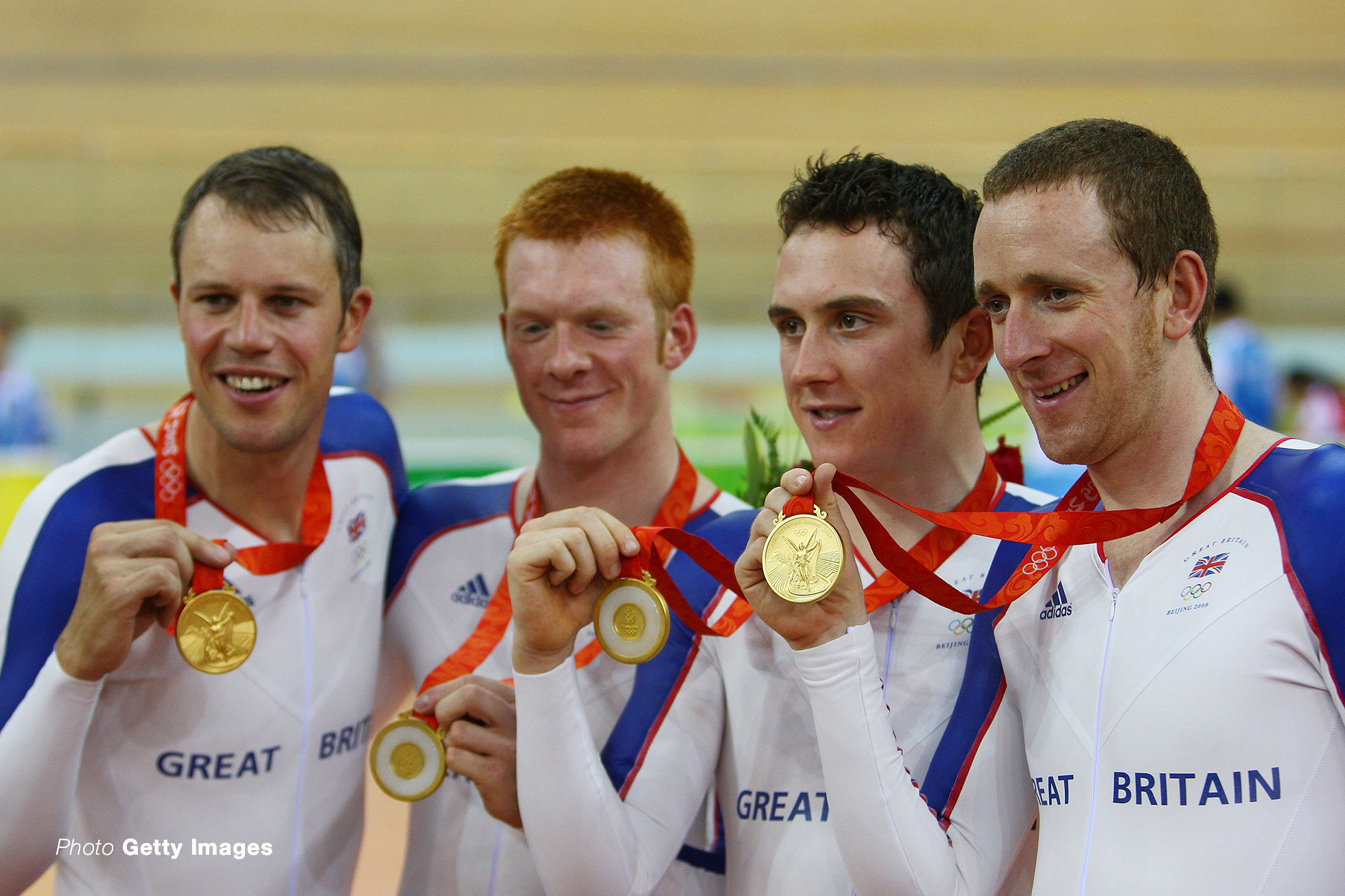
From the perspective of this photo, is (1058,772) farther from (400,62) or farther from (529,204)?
(400,62)

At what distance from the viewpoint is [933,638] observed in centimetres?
227

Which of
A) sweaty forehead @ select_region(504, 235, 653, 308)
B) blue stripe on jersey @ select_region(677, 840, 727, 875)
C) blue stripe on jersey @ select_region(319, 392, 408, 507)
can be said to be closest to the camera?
blue stripe on jersey @ select_region(677, 840, 727, 875)

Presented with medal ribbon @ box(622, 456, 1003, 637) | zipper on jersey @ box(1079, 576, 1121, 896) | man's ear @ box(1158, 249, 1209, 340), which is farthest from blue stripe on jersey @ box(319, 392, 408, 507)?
man's ear @ box(1158, 249, 1209, 340)

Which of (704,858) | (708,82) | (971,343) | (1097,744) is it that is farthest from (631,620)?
(708,82)

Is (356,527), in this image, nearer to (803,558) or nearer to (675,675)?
(675,675)

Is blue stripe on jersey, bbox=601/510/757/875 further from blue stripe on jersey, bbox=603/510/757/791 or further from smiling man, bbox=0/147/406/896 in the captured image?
smiling man, bbox=0/147/406/896

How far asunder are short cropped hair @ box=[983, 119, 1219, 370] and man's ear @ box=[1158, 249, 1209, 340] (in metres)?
0.02

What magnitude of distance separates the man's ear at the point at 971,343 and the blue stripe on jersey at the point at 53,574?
1.79m

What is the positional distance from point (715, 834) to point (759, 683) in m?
0.41

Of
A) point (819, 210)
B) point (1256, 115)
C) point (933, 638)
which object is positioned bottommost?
point (933, 638)

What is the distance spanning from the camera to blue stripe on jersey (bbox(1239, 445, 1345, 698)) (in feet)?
5.72

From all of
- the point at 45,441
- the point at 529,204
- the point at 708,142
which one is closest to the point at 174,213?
the point at 45,441

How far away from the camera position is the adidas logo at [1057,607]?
6.82 feet

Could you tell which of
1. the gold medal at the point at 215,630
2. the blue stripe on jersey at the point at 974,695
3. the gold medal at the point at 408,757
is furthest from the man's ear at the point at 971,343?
the gold medal at the point at 215,630
